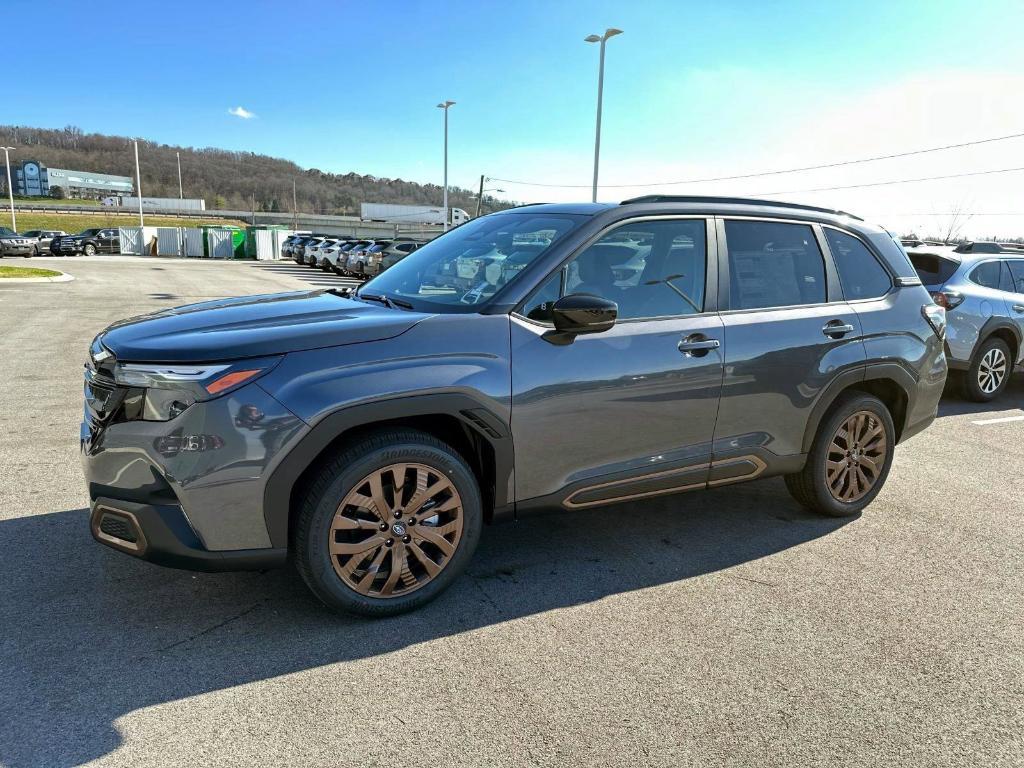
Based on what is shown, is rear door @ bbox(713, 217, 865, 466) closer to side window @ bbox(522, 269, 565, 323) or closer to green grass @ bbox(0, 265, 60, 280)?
side window @ bbox(522, 269, 565, 323)

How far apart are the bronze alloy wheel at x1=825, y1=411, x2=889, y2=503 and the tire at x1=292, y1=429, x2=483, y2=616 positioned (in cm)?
242

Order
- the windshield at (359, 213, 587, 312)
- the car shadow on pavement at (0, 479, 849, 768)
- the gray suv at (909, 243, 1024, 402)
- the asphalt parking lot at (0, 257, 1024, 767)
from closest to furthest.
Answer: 1. the asphalt parking lot at (0, 257, 1024, 767)
2. the car shadow on pavement at (0, 479, 849, 768)
3. the windshield at (359, 213, 587, 312)
4. the gray suv at (909, 243, 1024, 402)

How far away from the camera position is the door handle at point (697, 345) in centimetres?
378

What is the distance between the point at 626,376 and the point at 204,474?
6.32ft

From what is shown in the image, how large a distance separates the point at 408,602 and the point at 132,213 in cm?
13890

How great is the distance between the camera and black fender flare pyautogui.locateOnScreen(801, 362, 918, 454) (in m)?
4.33

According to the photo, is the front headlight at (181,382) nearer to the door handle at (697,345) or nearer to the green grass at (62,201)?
the door handle at (697,345)

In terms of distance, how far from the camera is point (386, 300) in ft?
12.6

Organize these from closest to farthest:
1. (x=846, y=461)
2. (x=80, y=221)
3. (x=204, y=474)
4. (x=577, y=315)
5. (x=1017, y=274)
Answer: (x=204, y=474)
(x=577, y=315)
(x=846, y=461)
(x=1017, y=274)
(x=80, y=221)

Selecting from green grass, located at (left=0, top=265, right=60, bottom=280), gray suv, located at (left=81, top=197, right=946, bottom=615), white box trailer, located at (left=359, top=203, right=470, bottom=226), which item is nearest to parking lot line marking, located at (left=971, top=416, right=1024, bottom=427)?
gray suv, located at (left=81, top=197, right=946, bottom=615)

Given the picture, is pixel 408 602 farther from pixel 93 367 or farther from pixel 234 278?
pixel 234 278

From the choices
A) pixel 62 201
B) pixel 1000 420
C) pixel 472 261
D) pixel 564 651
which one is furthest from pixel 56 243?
pixel 62 201

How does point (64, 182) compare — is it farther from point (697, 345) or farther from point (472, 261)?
point (697, 345)

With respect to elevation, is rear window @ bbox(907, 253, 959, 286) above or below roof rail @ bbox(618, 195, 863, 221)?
below
